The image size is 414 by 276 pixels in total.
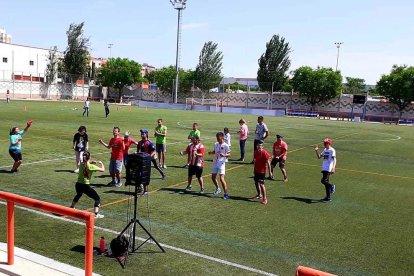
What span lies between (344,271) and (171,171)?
1011 cm

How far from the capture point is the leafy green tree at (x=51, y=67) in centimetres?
9831

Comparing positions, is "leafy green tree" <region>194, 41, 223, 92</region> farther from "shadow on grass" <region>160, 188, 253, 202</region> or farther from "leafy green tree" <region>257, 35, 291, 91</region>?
"shadow on grass" <region>160, 188, 253, 202</region>

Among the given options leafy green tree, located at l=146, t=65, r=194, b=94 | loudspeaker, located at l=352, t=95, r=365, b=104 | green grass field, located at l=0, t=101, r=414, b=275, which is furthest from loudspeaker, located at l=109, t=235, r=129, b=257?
leafy green tree, located at l=146, t=65, r=194, b=94

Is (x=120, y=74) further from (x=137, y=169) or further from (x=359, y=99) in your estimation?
(x=137, y=169)

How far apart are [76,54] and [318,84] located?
5900 centimetres

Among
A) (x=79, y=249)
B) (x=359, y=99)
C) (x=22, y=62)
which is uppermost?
(x=22, y=62)

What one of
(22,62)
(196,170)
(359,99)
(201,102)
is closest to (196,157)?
(196,170)

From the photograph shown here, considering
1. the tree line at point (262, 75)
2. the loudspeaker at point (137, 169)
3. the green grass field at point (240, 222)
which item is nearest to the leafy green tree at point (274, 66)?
the tree line at point (262, 75)

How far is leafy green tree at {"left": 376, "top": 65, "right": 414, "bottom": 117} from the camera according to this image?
248 ft

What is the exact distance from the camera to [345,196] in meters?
14.4

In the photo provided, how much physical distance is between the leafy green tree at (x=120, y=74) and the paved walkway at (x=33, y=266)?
9930 cm

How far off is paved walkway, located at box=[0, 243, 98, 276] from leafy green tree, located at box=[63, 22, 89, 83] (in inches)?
3927

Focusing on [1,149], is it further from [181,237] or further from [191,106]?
[191,106]

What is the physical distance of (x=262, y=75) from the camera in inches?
3888
